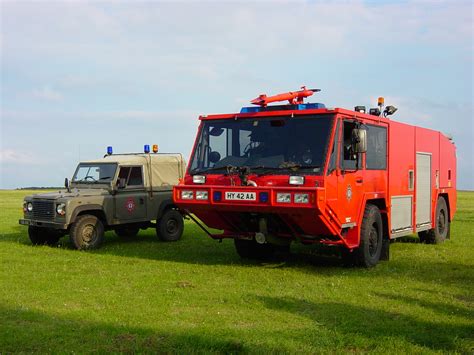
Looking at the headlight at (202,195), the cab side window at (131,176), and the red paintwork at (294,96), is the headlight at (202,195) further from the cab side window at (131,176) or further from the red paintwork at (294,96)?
the cab side window at (131,176)

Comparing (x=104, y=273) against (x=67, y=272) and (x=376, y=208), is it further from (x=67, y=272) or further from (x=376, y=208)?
(x=376, y=208)

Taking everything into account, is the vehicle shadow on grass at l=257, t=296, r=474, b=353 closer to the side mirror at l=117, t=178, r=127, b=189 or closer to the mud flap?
the mud flap

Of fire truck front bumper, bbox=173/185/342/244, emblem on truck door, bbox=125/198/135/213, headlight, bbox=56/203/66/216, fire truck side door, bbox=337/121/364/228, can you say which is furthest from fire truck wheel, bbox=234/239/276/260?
headlight, bbox=56/203/66/216

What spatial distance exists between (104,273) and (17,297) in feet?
6.95

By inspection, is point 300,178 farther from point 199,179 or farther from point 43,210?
point 43,210

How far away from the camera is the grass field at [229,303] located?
585 centimetres

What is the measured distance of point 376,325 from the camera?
21.6 ft

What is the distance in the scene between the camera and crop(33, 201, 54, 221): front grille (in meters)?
12.8

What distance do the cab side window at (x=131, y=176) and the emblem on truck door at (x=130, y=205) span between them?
38 cm

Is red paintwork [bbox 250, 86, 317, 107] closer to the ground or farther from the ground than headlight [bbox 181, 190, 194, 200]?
farther from the ground

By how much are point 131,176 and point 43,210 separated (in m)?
2.23

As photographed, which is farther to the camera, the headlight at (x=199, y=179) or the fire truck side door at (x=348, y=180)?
the headlight at (x=199, y=179)

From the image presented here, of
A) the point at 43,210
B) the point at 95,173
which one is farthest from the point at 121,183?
the point at 43,210

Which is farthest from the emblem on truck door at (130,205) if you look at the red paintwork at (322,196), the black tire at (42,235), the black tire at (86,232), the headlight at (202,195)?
the headlight at (202,195)
